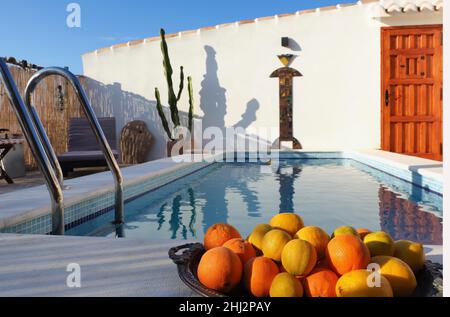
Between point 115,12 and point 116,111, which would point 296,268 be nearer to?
point 115,12

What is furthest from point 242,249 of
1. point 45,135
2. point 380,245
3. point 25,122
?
point 45,135

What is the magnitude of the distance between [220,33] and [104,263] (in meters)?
9.07

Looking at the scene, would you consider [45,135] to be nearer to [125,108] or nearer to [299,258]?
[299,258]

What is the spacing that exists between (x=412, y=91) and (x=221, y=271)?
9.10 meters

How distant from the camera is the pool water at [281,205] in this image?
10.9ft

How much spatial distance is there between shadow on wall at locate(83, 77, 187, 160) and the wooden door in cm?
496

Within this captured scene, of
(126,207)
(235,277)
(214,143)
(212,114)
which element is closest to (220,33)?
(212,114)

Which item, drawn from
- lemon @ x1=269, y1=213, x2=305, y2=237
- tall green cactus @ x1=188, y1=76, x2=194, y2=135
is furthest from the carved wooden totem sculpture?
lemon @ x1=269, y1=213, x2=305, y2=237

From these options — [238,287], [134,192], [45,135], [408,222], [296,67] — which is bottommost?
[408,222]

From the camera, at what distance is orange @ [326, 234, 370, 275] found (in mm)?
1206

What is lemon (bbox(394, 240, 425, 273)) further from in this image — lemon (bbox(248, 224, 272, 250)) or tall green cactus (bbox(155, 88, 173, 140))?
tall green cactus (bbox(155, 88, 173, 140))

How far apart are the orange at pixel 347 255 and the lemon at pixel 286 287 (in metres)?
0.14

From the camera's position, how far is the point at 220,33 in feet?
33.3

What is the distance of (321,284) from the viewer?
3.83ft
